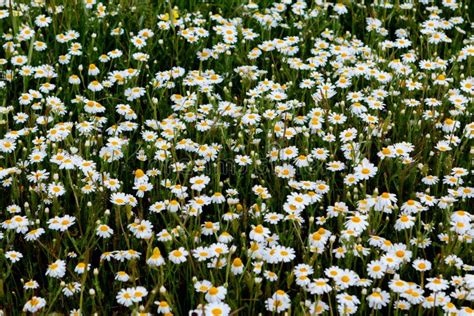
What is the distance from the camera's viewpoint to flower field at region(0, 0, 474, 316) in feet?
10.2

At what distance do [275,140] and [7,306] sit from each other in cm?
156

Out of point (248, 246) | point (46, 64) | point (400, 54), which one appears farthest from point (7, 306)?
point (400, 54)

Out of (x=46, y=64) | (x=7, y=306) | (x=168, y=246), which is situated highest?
(x=46, y=64)

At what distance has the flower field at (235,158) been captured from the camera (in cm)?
312

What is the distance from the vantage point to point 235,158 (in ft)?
12.7

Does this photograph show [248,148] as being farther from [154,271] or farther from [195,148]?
[154,271]

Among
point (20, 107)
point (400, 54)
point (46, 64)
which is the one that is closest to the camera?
point (20, 107)

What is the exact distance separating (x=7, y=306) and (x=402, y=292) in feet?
5.16

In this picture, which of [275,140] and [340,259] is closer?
[340,259]

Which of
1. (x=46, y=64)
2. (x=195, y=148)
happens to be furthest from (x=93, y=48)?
(x=195, y=148)

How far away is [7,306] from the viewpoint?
312 centimetres

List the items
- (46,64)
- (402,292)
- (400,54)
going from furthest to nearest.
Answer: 1. (400,54)
2. (46,64)
3. (402,292)

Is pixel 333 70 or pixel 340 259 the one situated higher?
pixel 333 70

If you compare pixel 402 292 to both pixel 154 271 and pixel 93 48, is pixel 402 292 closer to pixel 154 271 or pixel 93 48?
pixel 154 271
